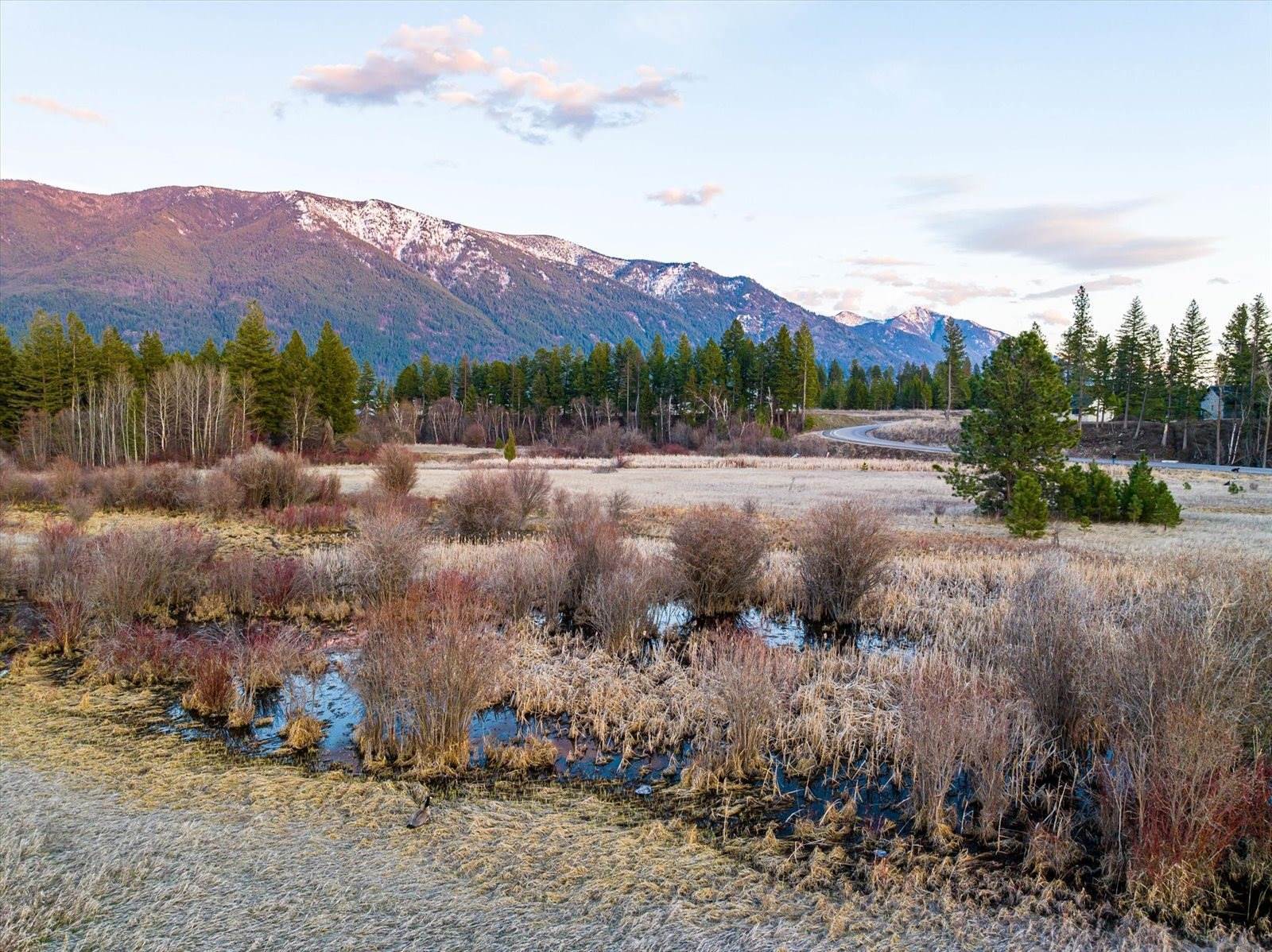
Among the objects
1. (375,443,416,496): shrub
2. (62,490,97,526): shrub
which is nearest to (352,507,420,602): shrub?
(375,443,416,496): shrub

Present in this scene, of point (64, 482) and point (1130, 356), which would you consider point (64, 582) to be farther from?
point (1130, 356)

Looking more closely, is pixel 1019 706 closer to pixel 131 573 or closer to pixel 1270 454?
pixel 131 573

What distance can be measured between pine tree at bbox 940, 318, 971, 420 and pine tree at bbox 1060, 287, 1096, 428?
11191 mm

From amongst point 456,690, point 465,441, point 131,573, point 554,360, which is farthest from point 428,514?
point 554,360

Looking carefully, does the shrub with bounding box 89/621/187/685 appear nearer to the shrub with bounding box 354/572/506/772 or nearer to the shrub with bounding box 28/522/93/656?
the shrub with bounding box 28/522/93/656

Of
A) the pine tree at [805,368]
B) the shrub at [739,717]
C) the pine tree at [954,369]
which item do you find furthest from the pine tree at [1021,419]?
the pine tree at [805,368]

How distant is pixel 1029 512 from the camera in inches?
912

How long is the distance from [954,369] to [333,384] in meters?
83.6

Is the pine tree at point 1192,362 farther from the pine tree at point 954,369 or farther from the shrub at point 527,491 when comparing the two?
the shrub at point 527,491

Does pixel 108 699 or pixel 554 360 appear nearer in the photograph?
pixel 108 699

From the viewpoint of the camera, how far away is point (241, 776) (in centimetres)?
841

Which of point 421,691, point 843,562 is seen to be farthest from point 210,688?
point 843,562

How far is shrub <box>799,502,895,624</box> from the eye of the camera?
1603 centimetres

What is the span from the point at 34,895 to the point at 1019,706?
Result: 385 inches
